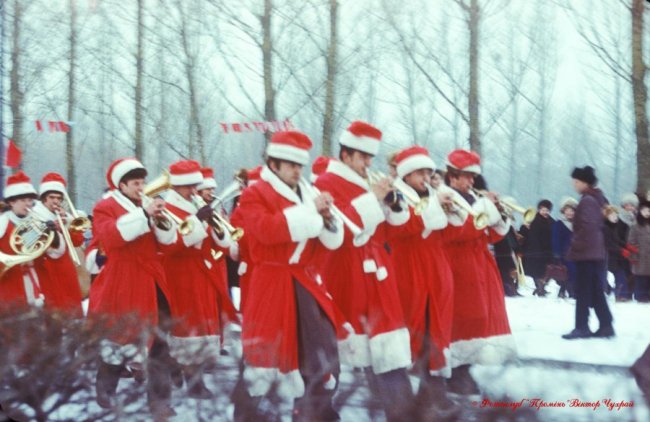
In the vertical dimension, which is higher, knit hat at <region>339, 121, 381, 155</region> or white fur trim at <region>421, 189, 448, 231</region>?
knit hat at <region>339, 121, 381, 155</region>

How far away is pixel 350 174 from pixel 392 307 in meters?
0.92

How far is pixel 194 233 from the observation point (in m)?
7.66

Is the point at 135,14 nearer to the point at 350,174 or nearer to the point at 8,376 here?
the point at 350,174

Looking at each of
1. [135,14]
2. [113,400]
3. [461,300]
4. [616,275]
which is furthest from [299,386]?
[616,275]

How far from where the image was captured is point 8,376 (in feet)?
10.4

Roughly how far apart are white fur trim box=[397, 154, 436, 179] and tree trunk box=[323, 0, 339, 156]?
573cm

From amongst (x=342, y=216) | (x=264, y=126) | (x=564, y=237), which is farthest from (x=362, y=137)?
(x=564, y=237)

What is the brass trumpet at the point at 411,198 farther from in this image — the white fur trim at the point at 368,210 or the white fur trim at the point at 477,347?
the white fur trim at the point at 477,347

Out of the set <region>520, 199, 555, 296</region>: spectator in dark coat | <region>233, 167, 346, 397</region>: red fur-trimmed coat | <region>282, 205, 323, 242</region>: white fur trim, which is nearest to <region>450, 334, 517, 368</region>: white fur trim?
<region>233, 167, 346, 397</region>: red fur-trimmed coat

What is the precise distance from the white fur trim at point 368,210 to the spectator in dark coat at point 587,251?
4176 mm

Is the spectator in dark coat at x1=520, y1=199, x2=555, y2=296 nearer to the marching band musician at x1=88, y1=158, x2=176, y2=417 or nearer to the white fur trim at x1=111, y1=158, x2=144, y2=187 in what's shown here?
the marching band musician at x1=88, y1=158, x2=176, y2=417

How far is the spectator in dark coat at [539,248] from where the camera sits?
14945 mm

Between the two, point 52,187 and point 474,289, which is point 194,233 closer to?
point 474,289

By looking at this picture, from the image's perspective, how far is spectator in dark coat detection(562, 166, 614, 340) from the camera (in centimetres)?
964
